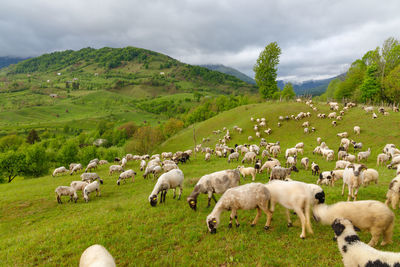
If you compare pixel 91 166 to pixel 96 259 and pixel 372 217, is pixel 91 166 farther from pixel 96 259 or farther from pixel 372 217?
pixel 372 217

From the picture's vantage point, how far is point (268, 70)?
190 ft

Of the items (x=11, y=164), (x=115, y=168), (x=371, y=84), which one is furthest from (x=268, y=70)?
(x=11, y=164)

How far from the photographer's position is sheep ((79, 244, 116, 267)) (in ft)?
18.2

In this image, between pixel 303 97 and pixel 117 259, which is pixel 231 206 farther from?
pixel 303 97

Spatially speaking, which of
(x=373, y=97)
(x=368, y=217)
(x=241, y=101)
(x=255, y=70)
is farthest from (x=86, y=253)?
(x=241, y=101)

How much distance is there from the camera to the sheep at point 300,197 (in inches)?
304

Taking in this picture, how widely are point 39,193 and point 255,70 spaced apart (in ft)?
197

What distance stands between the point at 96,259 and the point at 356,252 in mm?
7811

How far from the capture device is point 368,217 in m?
6.48

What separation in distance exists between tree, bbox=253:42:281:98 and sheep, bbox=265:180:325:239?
56.4 m

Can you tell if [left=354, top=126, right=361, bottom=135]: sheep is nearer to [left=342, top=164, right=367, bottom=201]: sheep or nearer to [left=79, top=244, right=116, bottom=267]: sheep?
[left=342, top=164, right=367, bottom=201]: sheep

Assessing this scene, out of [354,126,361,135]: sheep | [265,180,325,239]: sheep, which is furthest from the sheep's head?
[354,126,361,135]: sheep

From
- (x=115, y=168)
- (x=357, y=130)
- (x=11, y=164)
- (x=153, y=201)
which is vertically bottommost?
(x=11, y=164)

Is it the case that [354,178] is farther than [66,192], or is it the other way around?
[66,192]
